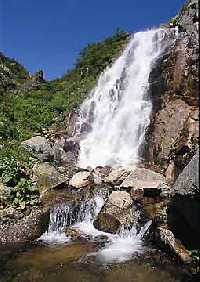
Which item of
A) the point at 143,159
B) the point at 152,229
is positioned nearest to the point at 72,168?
the point at 143,159

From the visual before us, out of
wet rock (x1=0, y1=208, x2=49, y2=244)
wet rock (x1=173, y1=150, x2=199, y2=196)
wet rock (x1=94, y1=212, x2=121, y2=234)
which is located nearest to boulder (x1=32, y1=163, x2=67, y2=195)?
wet rock (x1=0, y1=208, x2=49, y2=244)

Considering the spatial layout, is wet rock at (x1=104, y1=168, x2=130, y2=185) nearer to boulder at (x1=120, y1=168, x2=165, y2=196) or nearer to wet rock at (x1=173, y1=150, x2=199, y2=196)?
boulder at (x1=120, y1=168, x2=165, y2=196)

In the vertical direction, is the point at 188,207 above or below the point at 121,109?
below

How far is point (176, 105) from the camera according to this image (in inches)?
782

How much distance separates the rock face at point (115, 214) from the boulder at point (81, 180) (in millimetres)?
2597

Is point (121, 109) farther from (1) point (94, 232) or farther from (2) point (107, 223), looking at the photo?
(1) point (94, 232)

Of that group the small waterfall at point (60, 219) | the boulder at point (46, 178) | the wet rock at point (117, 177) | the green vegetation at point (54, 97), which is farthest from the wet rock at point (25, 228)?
the green vegetation at point (54, 97)

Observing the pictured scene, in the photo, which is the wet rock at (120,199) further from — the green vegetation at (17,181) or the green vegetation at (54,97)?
the green vegetation at (54,97)

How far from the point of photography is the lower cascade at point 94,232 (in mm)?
12992

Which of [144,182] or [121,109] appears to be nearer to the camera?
[144,182]

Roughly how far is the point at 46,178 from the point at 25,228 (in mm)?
3539

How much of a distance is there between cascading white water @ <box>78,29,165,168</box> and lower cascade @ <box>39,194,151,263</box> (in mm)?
5464

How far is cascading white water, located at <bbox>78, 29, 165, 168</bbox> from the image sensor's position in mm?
22766

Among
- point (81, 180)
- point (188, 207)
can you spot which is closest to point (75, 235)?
point (81, 180)
